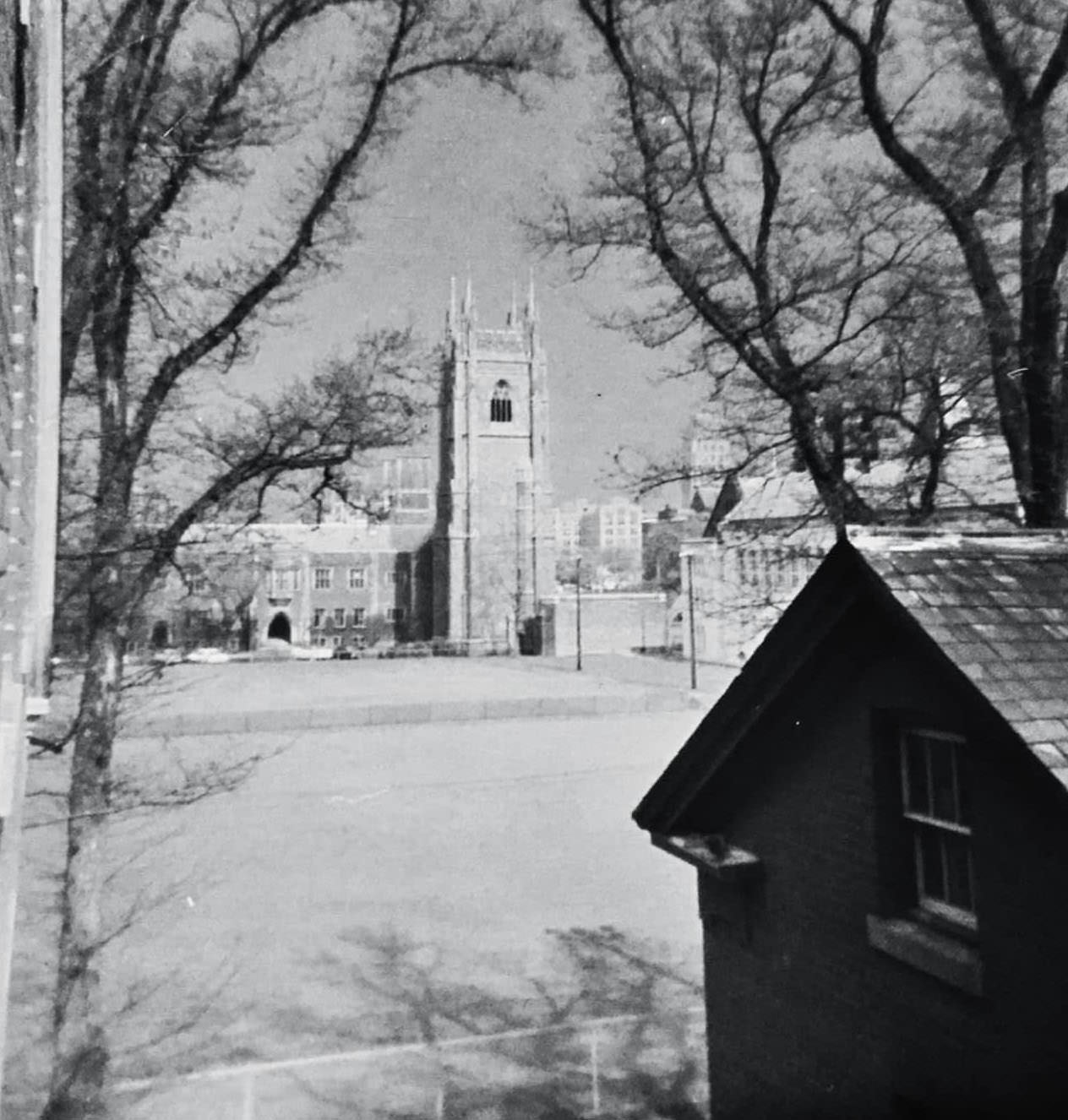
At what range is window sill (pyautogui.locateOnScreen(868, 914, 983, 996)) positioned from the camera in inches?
184

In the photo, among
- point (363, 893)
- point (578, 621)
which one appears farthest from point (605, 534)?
point (363, 893)

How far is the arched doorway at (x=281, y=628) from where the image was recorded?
7869 cm

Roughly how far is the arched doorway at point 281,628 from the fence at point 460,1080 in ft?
238

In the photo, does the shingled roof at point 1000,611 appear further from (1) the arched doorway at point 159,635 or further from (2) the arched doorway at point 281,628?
(2) the arched doorway at point 281,628

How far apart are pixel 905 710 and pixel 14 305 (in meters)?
5.16

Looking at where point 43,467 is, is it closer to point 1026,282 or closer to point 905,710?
point 905,710

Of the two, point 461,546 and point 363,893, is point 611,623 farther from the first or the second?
point 363,893

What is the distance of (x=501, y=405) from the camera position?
215ft

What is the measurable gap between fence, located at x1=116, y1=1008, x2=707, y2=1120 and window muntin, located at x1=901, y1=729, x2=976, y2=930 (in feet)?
14.9

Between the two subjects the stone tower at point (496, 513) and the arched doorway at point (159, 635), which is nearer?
the arched doorway at point (159, 635)

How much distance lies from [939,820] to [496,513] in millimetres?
64456

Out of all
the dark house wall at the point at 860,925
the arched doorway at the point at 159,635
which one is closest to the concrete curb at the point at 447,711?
the arched doorway at the point at 159,635

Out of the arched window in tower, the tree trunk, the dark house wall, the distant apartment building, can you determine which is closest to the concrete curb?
the tree trunk

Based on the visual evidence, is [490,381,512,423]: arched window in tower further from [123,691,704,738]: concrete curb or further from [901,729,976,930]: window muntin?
[901,729,976,930]: window muntin
